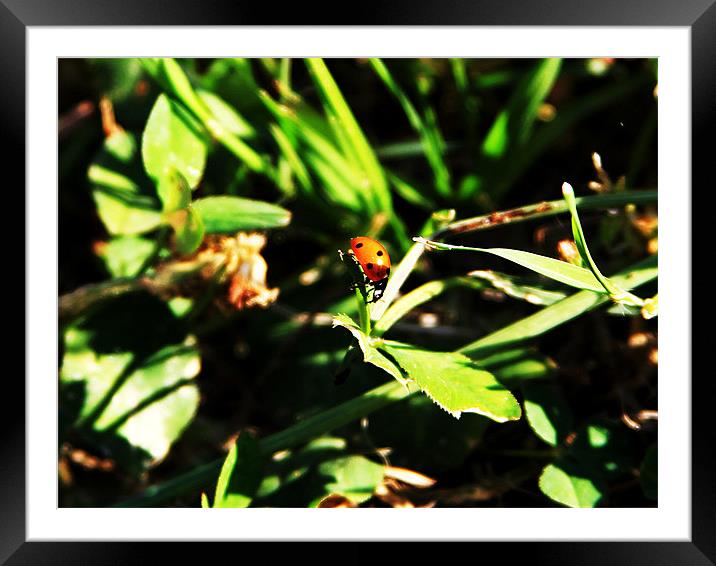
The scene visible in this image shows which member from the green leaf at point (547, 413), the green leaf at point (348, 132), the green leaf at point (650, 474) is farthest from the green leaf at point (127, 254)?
the green leaf at point (650, 474)

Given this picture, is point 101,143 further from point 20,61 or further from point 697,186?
point 697,186

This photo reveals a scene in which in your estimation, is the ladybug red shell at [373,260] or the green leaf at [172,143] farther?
the green leaf at [172,143]

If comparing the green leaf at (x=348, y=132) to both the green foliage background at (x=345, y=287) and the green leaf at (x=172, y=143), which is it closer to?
the green foliage background at (x=345, y=287)

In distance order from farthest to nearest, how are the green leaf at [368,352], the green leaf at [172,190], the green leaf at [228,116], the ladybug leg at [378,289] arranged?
the green leaf at [228,116], the green leaf at [172,190], the ladybug leg at [378,289], the green leaf at [368,352]

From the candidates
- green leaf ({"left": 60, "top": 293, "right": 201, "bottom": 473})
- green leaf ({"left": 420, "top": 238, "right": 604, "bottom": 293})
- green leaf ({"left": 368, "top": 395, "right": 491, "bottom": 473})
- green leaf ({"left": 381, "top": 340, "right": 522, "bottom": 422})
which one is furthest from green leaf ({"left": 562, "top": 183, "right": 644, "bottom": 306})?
green leaf ({"left": 60, "top": 293, "right": 201, "bottom": 473})

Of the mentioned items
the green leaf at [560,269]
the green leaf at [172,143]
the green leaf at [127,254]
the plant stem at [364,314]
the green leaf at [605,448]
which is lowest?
the green leaf at [605,448]

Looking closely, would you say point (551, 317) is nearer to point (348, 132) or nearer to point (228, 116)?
point (348, 132)

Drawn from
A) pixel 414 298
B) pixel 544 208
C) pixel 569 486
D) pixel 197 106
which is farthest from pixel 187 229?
pixel 569 486
